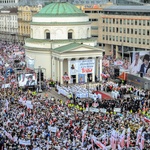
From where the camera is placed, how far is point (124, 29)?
9731 centimetres

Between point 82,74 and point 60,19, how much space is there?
11.1 meters

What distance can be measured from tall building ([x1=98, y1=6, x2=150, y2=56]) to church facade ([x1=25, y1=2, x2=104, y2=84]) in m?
18.2

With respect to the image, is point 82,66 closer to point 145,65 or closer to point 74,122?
point 145,65

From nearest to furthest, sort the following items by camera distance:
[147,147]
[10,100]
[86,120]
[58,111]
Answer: [147,147] < [86,120] < [58,111] < [10,100]

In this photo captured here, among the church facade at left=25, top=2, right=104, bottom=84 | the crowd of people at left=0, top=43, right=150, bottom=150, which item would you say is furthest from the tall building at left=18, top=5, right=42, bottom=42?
the crowd of people at left=0, top=43, right=150, bottom=150

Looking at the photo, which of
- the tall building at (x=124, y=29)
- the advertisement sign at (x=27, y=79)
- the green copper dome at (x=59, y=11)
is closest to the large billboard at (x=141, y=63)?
the advertisement sign at (x=27, y=79)

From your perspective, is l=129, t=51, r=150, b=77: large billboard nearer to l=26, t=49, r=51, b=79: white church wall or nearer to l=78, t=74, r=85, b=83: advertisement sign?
l=78, t=74, r=85, b=83: advertisement sign

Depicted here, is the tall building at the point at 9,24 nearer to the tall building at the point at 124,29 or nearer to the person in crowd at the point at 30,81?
the tall building at the point at 124,29

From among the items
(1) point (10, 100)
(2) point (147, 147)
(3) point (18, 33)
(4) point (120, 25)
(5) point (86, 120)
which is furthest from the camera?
(3) point (18, 33)

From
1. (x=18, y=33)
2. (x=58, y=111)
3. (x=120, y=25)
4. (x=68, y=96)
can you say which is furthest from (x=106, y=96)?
(x=18, y=33)

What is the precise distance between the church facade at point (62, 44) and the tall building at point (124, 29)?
1822cm

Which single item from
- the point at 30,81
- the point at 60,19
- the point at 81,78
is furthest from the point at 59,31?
the point at 30,81

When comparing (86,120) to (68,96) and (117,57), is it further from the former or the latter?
(117,57)

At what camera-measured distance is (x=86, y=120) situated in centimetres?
4266
